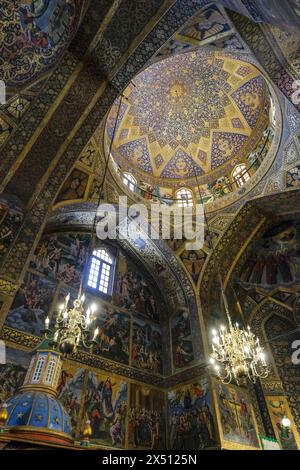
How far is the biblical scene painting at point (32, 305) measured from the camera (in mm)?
7570

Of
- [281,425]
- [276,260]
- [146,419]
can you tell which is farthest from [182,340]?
[276,260]

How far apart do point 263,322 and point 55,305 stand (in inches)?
337

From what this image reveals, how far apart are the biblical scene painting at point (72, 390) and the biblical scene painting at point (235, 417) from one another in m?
3.80

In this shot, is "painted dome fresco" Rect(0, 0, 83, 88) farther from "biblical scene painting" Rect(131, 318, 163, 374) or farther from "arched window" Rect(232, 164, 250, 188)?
"biblical scene painting" Rect(131, 318, 163, 374)

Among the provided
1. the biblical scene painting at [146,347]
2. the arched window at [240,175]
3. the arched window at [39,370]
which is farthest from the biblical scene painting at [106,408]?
the arched window at [240,175]

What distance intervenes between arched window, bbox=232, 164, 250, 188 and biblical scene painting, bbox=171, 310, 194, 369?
534 cm

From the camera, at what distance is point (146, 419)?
28.6 ft

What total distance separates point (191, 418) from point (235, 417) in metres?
1.29

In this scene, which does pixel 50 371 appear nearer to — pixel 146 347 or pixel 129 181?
pixel 146 347

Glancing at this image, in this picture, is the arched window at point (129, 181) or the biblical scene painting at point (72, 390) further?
the arched window at point (129, 181)

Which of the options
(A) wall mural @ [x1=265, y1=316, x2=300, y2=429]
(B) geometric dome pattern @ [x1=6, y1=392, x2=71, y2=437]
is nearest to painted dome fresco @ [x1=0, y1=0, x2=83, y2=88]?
(B) geometric dome pattern @ [x1=6, y1=392, x2=71, y2=437]

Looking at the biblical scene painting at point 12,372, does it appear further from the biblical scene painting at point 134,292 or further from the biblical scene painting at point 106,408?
the biblical scene painting at point 134,292

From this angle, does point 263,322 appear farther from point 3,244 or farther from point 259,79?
point 3,244
